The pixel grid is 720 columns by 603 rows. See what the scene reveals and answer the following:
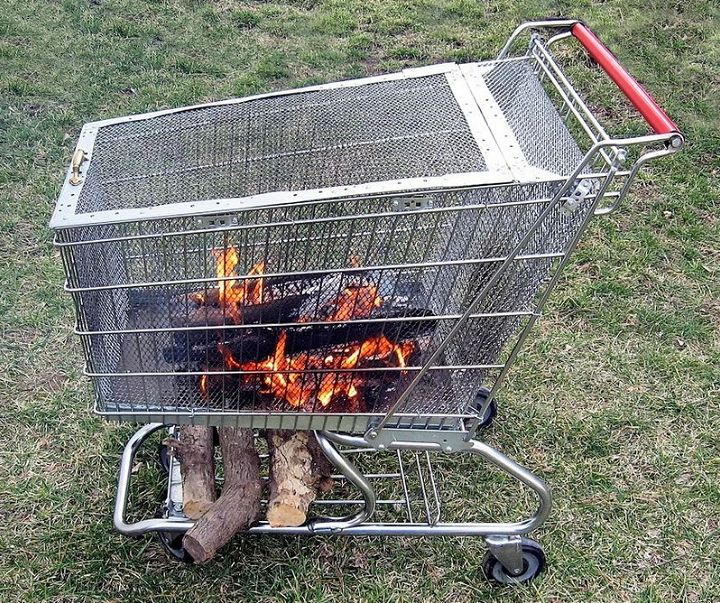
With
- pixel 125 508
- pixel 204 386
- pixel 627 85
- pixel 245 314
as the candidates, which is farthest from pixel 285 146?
pixel 125 508

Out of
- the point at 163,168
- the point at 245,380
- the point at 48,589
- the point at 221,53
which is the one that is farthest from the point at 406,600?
the point at 221,53

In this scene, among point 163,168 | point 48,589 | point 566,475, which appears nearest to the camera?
point 163,168

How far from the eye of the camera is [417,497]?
2.80m

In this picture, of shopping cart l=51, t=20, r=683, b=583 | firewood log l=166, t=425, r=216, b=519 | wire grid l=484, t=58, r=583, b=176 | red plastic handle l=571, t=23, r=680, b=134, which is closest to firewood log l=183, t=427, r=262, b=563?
firewood log l=166, t=425, r=216, b=519

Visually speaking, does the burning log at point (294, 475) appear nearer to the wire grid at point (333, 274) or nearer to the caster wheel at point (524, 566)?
the wire grid at point (333, 274)

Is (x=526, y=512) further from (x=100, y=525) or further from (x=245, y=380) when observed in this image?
(x=100, y=525)

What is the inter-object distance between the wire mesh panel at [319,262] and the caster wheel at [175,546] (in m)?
0.56

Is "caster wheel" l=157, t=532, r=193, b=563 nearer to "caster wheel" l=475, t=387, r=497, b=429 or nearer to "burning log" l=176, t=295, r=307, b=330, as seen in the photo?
"burning log" l=176, t=295, r=307, b=330

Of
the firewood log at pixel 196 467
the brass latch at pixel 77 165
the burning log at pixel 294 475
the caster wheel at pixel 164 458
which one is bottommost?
the caster wheel at pixel 164 458

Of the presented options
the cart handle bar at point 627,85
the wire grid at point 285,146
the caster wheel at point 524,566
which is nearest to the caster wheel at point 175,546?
the caster wheel at point 524,566

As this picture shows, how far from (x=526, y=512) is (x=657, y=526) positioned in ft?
1.51

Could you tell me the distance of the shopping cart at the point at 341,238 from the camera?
1.88 m

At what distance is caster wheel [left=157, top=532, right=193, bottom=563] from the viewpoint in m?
2.50

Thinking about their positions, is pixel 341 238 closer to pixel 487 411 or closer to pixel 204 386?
pixel 204 386
